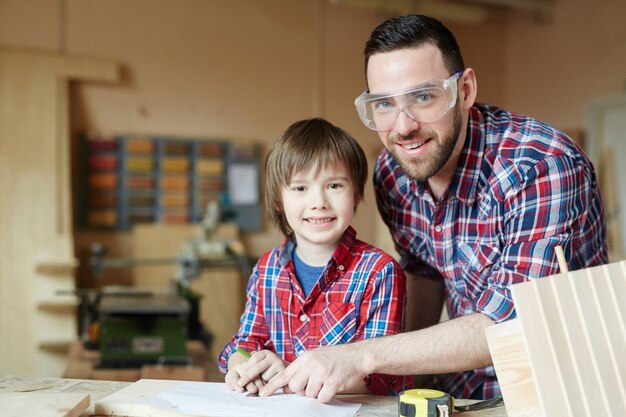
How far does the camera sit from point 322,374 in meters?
1.22

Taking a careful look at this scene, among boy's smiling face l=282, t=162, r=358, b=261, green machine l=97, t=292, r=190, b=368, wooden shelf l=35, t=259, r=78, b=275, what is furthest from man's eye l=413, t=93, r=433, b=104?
wooden shelf l=35, t=259, r=78, b=275

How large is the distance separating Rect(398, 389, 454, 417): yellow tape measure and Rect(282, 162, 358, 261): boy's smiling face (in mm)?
570

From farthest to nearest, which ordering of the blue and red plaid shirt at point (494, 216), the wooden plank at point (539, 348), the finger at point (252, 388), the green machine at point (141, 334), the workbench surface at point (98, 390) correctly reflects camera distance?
1. the green machine at point (141, 334)
2. the blue and red plaid shirt at point (494, 216)
3. the finger at point (252, 388)
4. the workbench surface at point (98, 390)
5. the wooden plank at point (539, 348)

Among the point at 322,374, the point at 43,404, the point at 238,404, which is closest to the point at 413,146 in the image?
the point at 322,374

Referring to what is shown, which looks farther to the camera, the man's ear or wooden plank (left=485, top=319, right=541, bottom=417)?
the man's ear

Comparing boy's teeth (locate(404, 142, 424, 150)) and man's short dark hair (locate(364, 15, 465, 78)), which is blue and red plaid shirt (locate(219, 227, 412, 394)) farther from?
man's short dark hair (locate(364, 15, 465, 78))

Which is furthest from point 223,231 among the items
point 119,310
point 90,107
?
point 119,310

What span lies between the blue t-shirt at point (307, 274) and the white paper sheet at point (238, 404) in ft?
1.30

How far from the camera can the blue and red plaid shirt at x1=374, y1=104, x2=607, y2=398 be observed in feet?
4.66

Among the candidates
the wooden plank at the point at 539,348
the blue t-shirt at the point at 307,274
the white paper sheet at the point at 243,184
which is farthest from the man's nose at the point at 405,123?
the white paper sheet at the point at 243,184

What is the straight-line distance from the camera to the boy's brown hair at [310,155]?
1.57m

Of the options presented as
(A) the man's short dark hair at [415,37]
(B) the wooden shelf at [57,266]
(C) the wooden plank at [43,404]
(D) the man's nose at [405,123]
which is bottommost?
(B) the wooden shelf at [57,266]

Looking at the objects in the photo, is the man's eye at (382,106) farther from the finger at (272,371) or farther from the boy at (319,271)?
the finger at (272,371)

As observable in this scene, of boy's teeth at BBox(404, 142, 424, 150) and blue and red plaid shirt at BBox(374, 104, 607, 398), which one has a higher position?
boy's teeth at BBox(404, 142, 424, 150)
